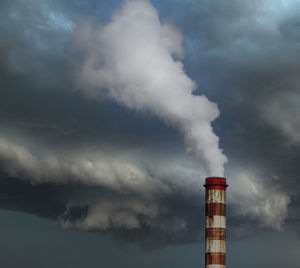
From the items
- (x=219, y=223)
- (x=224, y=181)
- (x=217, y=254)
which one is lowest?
(x=217, y=254)

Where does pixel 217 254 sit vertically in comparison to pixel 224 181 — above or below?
below

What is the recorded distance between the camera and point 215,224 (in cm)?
3928

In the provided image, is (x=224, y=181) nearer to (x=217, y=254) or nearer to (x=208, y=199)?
(x=208, y=199)

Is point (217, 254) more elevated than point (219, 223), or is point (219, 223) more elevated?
point (219, 223)

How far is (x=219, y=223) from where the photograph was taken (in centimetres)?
3928

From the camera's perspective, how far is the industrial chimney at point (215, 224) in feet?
128

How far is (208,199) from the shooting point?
39.9m

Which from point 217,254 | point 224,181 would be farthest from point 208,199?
point 217,254

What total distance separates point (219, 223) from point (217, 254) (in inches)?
106

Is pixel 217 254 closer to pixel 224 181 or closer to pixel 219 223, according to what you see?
pixel 219 223

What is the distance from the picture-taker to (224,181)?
4047 centimetres

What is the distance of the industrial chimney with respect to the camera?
38969 mm

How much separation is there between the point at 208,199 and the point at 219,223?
2.31 metres

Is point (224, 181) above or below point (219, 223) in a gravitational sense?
above
